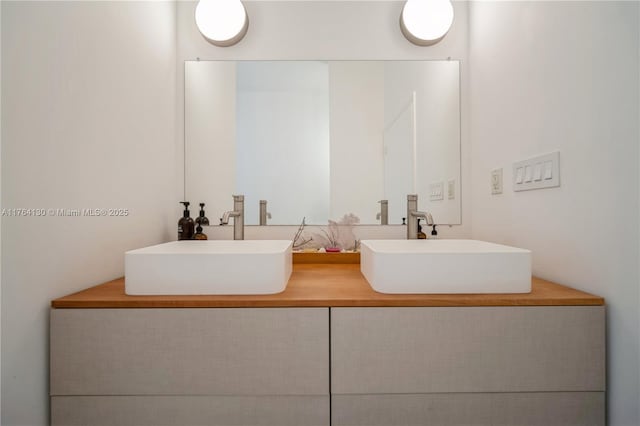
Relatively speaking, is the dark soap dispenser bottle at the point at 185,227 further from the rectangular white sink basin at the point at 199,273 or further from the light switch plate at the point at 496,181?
the light switch plate at the point at 496,181

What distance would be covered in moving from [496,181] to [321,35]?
99 cm

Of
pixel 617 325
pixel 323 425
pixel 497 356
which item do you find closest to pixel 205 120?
pixel 323 425

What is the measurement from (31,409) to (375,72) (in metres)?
1.62

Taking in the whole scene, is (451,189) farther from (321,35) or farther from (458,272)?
(321,35)

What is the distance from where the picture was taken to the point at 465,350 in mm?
819

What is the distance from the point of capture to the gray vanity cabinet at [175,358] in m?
0.82

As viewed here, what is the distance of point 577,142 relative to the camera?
2.98 ft

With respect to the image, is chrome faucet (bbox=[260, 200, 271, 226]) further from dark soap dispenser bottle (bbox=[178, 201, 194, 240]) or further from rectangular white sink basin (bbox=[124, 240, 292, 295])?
rectangular white sink basin (bbox=[124, 240, 292, 295])

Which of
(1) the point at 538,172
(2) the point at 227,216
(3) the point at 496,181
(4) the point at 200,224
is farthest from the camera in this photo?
(4) the point at 200,224

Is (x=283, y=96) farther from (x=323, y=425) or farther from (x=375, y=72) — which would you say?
(x=323, y=425)

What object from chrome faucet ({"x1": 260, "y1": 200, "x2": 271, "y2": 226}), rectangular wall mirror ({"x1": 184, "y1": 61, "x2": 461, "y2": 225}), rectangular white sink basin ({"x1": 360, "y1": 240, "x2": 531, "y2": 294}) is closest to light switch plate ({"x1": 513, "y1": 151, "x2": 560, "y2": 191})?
rectangular white sink basin ({"x1": 360, "y1": 240, "x2": 531, "y2": 294})

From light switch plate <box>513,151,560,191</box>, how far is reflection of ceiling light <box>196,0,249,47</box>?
126cm

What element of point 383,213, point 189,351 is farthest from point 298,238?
point 189,351

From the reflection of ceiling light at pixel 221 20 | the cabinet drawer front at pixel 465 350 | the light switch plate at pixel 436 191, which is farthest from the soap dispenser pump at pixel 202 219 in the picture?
the light switch plate at pixel 436 191
